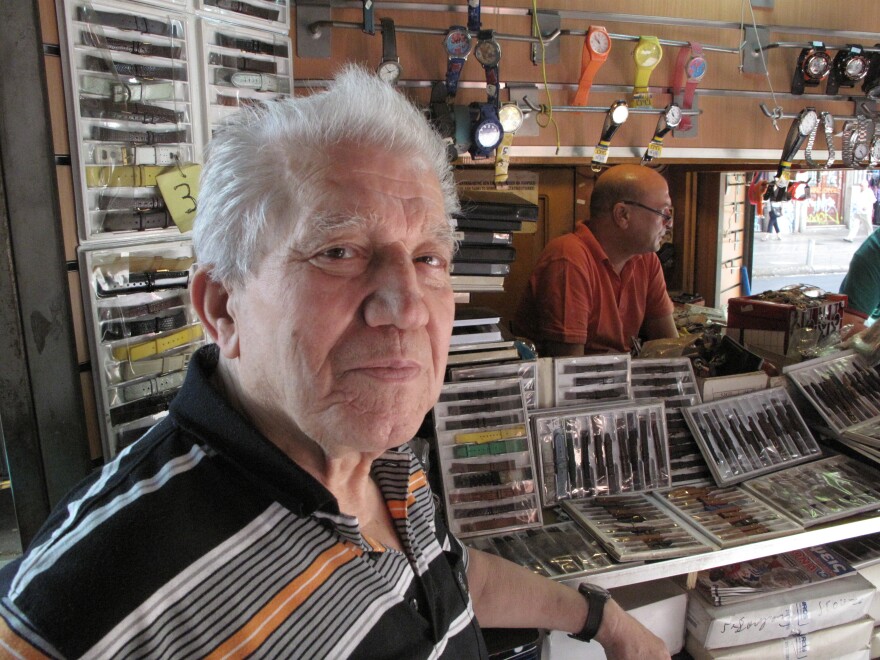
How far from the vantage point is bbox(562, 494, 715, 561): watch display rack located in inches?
60.5

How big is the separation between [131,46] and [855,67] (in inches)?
119

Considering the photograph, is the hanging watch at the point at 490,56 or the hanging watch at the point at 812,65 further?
the hanging watch at the point at 812,65

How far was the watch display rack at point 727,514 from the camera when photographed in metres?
1.62

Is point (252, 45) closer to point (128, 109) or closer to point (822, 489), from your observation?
point (128, 109)

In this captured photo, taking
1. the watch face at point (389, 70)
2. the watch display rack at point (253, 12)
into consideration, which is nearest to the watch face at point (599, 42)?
the watch face at point (389, 70)

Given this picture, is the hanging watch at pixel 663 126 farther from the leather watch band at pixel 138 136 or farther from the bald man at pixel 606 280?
the leather watch band at pixel 138 136

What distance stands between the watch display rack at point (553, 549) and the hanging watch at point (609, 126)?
149 cm

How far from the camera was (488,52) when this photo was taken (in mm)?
2193

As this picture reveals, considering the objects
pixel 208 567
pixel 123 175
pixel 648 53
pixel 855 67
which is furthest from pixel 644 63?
pixel 208 567

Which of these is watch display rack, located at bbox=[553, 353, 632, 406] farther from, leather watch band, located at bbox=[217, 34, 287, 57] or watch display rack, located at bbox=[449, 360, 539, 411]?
leather watch band, located at bbox=[217, 34, 287, 57]

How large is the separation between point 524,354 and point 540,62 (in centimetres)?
129

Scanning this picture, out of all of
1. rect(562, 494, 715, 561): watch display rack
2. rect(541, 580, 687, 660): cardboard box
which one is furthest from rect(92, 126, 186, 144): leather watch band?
rect(541, 580, 687, 660): cardboard box

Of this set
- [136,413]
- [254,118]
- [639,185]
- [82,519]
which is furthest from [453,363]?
[639,185]

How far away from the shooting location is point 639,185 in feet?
9.62
